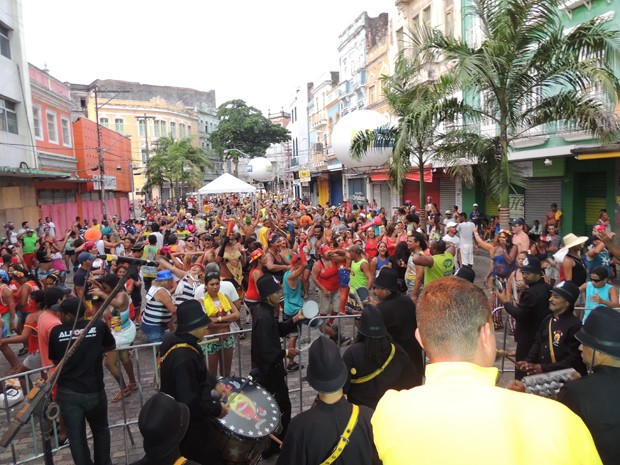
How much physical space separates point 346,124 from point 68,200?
1607 centimetres

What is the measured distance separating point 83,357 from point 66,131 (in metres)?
26.0

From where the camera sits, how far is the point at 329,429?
2.57m

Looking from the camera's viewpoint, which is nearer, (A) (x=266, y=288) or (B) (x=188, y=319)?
(B) (x=188, y=319)

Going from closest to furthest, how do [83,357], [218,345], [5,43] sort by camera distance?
[83,357] < [218,345] < [5,43]

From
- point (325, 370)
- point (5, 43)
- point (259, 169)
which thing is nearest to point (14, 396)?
point (325, 370)

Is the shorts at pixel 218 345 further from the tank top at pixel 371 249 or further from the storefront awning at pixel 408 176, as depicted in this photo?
the storefront awning at pixel 408 176

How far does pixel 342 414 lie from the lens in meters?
2.64

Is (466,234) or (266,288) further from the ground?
(266,288)

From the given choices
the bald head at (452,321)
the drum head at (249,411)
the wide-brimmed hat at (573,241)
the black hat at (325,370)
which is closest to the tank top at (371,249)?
the wide-brimmed hat at (573,241)

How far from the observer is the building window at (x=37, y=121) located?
874 inches

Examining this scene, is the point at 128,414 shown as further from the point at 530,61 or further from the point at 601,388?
the point at 530,61

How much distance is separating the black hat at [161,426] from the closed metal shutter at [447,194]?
65.1 feet

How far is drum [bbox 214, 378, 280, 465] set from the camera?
3.54 metres

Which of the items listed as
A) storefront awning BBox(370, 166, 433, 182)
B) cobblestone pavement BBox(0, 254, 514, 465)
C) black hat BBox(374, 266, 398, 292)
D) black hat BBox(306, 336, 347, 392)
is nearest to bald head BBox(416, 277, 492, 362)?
black hat BBox(306, 336, 347, 392)
